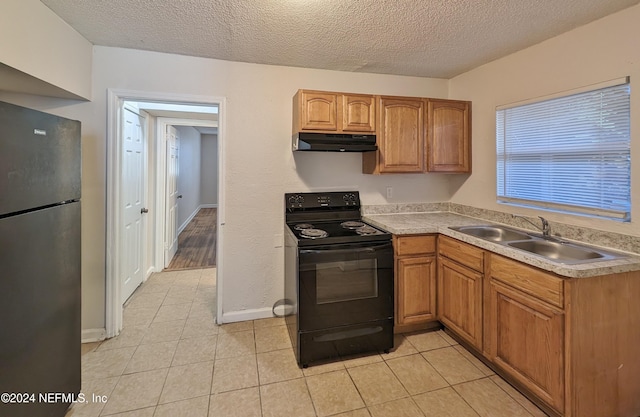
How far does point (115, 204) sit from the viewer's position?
251 cm

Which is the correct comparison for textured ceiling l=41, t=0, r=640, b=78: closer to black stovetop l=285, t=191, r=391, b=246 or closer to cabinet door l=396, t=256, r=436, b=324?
black stovetop l=285, t=191, r=391, b=246

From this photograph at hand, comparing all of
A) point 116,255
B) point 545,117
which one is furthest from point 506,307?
point 116,255

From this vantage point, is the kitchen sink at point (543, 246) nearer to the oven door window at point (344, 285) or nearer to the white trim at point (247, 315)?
the oven door window at point (344, 285)

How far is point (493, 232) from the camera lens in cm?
265

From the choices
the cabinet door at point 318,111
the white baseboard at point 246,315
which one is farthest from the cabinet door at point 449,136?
the white baseboard at point 246,315

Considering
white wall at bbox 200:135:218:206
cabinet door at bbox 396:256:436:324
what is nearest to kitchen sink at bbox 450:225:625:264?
cabinet door at bbox 396:256:436:324

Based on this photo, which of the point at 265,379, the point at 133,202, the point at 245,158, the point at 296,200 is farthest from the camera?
the point at 133,202

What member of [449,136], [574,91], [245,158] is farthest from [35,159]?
[574,91]

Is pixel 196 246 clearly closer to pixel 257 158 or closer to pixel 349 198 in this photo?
pixel 257 158

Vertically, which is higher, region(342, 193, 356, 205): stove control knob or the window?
the window

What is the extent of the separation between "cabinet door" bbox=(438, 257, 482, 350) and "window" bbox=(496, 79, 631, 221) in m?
0.83

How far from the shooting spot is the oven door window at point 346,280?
226 centimetres

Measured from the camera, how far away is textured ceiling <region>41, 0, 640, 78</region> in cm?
184

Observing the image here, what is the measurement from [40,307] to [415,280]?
2.39m
